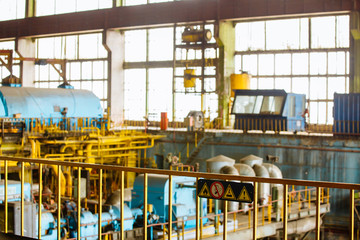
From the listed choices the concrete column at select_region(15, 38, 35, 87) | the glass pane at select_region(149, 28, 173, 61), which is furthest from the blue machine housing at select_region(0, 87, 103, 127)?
A: the concrete column at select_region(15, 38, 35, 87)

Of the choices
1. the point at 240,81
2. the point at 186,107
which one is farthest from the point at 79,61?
the point at 240,81

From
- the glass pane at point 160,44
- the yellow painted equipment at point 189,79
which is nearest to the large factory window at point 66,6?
the glass pane at point 160,44

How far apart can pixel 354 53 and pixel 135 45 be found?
48.8ft

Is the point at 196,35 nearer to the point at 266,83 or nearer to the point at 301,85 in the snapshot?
the point at 266,83

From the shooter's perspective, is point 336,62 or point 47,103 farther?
point 336,62

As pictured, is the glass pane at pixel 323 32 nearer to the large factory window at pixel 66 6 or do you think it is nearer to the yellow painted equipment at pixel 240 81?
the yellow painted equipment at pixel 240 81

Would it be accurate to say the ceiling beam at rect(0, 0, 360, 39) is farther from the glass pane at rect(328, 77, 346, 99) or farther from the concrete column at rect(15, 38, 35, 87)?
the glass pane at rect(328, 77, 346, 99)

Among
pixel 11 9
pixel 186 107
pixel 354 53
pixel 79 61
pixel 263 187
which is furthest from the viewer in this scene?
pixel 11 9

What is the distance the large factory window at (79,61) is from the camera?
35.6 meters

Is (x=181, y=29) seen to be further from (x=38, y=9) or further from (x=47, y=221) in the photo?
(x=47, y=221)

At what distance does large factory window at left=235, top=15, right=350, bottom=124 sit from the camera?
28250 millimetres

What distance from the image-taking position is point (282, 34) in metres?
29.8

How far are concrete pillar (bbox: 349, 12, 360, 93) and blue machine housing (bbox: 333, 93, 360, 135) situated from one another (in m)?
3.41

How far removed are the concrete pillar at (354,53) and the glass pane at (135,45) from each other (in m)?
13.9
